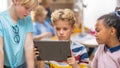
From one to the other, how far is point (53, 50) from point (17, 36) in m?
0.22

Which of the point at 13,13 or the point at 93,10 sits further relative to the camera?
the point at 93,10

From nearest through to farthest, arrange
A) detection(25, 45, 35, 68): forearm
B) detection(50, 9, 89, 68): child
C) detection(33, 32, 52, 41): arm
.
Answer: detection(25, 45, 35, 68): forearm, detection(50, 9, 89, 68): child, detection(33, 32, 52, 41): arm

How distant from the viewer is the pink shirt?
62.0 inches

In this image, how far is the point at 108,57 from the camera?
160cm

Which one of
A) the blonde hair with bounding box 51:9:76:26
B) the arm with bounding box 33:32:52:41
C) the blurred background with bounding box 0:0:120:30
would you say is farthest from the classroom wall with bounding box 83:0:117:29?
the blonde hair with bounding box 51:9:76:26

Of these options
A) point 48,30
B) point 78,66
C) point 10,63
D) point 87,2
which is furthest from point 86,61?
point 87,2

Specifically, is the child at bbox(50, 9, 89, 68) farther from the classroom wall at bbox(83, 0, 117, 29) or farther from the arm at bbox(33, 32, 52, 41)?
the classroom wall at bbox(83, 0, 117, 29)

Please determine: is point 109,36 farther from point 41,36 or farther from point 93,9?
point 93,9

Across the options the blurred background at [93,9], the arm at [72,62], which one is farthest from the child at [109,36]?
the blurred background at [93,9]

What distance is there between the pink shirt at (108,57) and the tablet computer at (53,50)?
17 cm

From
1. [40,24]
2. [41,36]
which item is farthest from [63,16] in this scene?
[40,24]

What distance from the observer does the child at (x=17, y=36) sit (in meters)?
1.59

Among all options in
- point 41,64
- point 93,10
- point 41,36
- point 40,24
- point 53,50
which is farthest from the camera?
point 93,10

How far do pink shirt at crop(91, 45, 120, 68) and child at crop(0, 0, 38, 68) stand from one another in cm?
38
